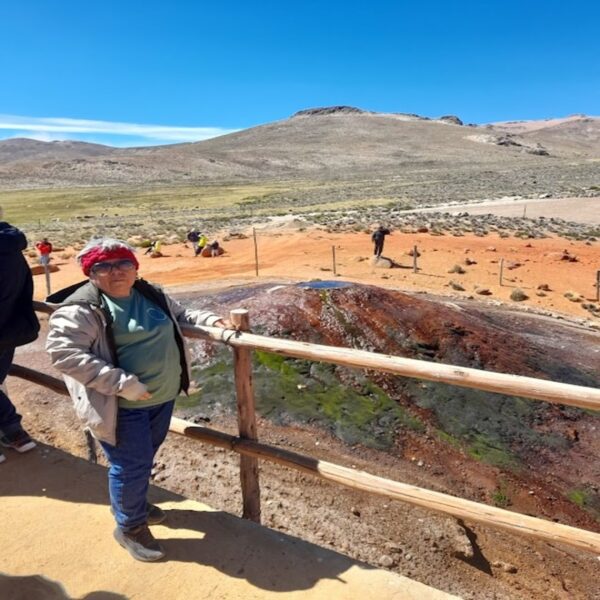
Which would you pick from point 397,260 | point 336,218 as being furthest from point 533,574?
point 336,218

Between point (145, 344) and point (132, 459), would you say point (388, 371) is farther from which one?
point (132, 459)

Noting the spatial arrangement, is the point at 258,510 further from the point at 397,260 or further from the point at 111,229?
the point at 111,229

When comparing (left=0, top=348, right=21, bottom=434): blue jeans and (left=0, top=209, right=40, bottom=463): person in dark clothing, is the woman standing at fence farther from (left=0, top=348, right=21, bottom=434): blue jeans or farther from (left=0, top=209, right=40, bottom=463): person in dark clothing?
(left=0, top=348, right=21, bottom=434): blue jeans

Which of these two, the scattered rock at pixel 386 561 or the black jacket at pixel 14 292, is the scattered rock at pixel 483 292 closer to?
the scattered rock at pixel 386 561

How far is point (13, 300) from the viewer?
395cm

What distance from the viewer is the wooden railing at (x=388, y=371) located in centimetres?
295

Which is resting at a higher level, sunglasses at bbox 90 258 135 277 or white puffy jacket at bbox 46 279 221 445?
sunglasses at bbox 90 258 135 277

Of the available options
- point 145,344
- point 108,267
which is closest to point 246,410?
point 145,344

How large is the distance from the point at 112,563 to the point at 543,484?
512cm

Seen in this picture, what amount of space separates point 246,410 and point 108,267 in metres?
1.33

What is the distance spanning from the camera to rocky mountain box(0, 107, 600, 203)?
7181 centimetres

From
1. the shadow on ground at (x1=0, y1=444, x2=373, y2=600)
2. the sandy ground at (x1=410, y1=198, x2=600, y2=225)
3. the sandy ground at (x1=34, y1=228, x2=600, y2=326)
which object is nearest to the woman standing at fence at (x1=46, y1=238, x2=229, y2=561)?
the shadow on ground at (x1=0, y1=444, x2=373, y2=600)

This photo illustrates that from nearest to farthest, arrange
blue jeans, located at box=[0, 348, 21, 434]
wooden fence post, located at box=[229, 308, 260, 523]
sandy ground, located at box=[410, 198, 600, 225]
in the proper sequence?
wooden fence post, located at box=[229, 308, 260, 523] < blue jeans, located at box=[0, 348, 21, 434] < sandy ground, located at box=[410, 198, 600, 225]

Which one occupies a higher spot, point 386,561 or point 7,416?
point 7,416
